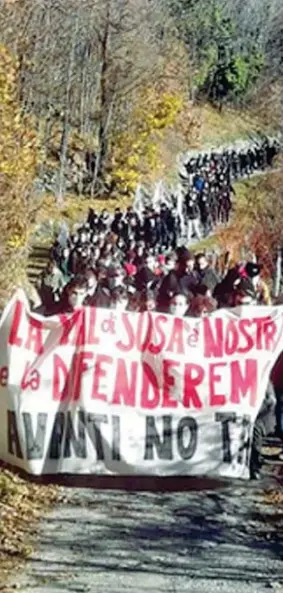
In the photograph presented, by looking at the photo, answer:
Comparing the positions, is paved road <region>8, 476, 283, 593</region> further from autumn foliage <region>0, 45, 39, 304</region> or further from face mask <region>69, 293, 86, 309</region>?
autumn foliage <region>0, 45, 39, 304</region>

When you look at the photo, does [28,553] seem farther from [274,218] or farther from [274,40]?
[274,40]

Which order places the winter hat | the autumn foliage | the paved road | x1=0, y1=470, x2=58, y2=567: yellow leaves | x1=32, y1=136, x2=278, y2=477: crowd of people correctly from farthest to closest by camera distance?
the autumn foliage → the winter hat → x1=32, y1=136, x2=278, y2=477: crowd of people → x1=0, y1=470, x2=58, y2=567: yellow leaves → the paved road

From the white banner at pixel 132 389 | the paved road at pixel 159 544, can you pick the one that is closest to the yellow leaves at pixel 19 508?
the paved road at pixel 159 544

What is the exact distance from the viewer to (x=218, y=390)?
1132 centimetres

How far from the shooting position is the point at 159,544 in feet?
39.1

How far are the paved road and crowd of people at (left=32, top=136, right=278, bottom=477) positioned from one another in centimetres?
68

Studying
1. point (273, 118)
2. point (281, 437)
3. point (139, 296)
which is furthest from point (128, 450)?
point (273, 118)

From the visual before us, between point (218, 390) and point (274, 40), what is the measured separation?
286 feet

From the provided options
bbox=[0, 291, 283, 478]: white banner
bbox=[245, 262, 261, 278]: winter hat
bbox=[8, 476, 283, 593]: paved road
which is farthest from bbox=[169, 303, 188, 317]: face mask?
bbox=[245, 262, 261, 278]: winter hat

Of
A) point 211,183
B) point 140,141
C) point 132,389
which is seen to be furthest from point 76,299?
point 211,183

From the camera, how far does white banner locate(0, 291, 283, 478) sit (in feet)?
36.1

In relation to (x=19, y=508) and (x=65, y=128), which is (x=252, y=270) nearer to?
(x=19, y=508)

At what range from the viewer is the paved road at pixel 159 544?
10.8 m

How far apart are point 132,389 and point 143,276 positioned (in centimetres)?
760
